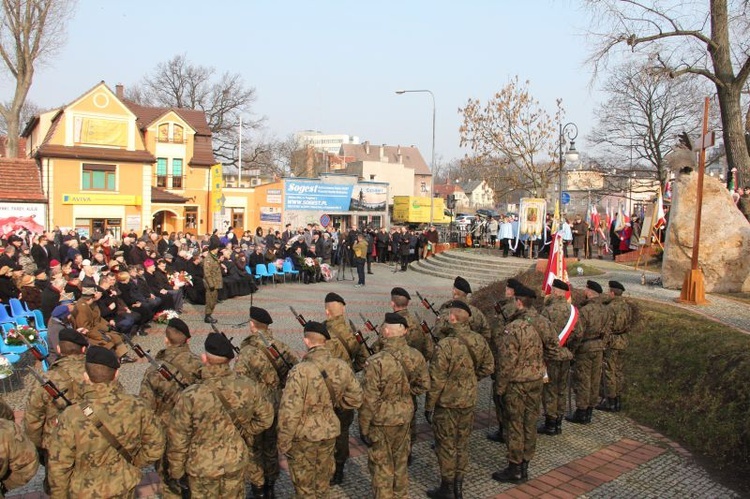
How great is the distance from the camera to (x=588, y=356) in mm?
8375

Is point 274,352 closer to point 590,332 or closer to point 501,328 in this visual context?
point 501,328

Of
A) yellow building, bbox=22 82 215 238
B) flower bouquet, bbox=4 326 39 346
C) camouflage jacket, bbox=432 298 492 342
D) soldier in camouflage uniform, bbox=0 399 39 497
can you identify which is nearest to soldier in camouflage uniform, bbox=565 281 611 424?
camouflage jacket, bbox=432 298 492 342

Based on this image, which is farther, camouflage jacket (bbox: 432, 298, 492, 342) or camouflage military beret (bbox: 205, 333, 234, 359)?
camouflage jacket (bbox: 432, 298, 492, 342)

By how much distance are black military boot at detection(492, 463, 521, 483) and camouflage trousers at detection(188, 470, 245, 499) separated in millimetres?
3096

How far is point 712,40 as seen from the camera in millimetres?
16453

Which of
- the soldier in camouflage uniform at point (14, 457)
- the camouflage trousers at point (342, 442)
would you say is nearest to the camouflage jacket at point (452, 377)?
the camouflage trousers at point (342, 442)

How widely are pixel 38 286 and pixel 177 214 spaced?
1058 inches

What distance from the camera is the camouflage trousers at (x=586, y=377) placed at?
8.32m

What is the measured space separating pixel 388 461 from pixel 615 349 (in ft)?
15.3

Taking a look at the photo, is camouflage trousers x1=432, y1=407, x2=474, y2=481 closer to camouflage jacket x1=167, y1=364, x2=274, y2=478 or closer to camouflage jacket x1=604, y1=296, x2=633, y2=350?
camouflage jacket x1=167, y1=364, x2=274, y2=478

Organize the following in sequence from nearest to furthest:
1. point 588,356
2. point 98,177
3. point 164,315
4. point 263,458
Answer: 1. point 263,458
2. point 588,356
3. point 164,315
4. point 98,177

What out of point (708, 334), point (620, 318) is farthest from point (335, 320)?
point (708, 334)

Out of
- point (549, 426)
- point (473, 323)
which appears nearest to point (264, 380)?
point (473, 323)

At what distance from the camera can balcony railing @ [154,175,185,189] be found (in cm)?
3891
